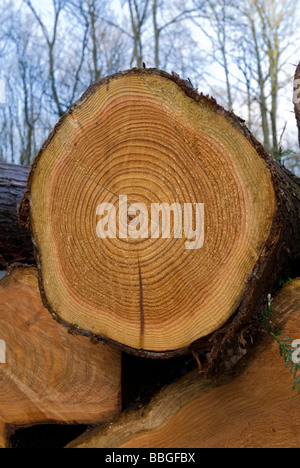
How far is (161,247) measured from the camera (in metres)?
1.20

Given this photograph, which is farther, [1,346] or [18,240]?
[18,240]

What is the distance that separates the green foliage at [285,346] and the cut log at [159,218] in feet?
0.13

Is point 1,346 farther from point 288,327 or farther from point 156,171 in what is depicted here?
point 288,327

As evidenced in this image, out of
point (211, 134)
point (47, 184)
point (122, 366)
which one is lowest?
point (122, 366)

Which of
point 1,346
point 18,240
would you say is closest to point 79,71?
point 18,240

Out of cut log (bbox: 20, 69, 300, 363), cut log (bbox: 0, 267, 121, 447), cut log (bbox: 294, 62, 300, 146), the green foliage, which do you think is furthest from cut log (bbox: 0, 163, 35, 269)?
cut log (bbox: 294, 62, 300, 146)

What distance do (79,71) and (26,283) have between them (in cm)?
1020

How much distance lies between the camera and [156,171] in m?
Answer: 1.20

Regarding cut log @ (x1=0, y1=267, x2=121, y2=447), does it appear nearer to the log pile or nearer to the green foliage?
the log pile

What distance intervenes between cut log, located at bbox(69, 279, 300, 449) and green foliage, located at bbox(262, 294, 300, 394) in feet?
0.08

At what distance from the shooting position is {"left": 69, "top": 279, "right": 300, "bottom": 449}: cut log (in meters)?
1.21

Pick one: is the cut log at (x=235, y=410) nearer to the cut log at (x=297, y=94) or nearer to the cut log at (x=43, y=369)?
the cut log at (x=43, y=369)

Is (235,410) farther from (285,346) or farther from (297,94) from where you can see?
(297,94)

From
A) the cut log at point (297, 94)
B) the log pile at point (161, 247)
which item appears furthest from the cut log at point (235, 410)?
the cut log at point (297, 94)
